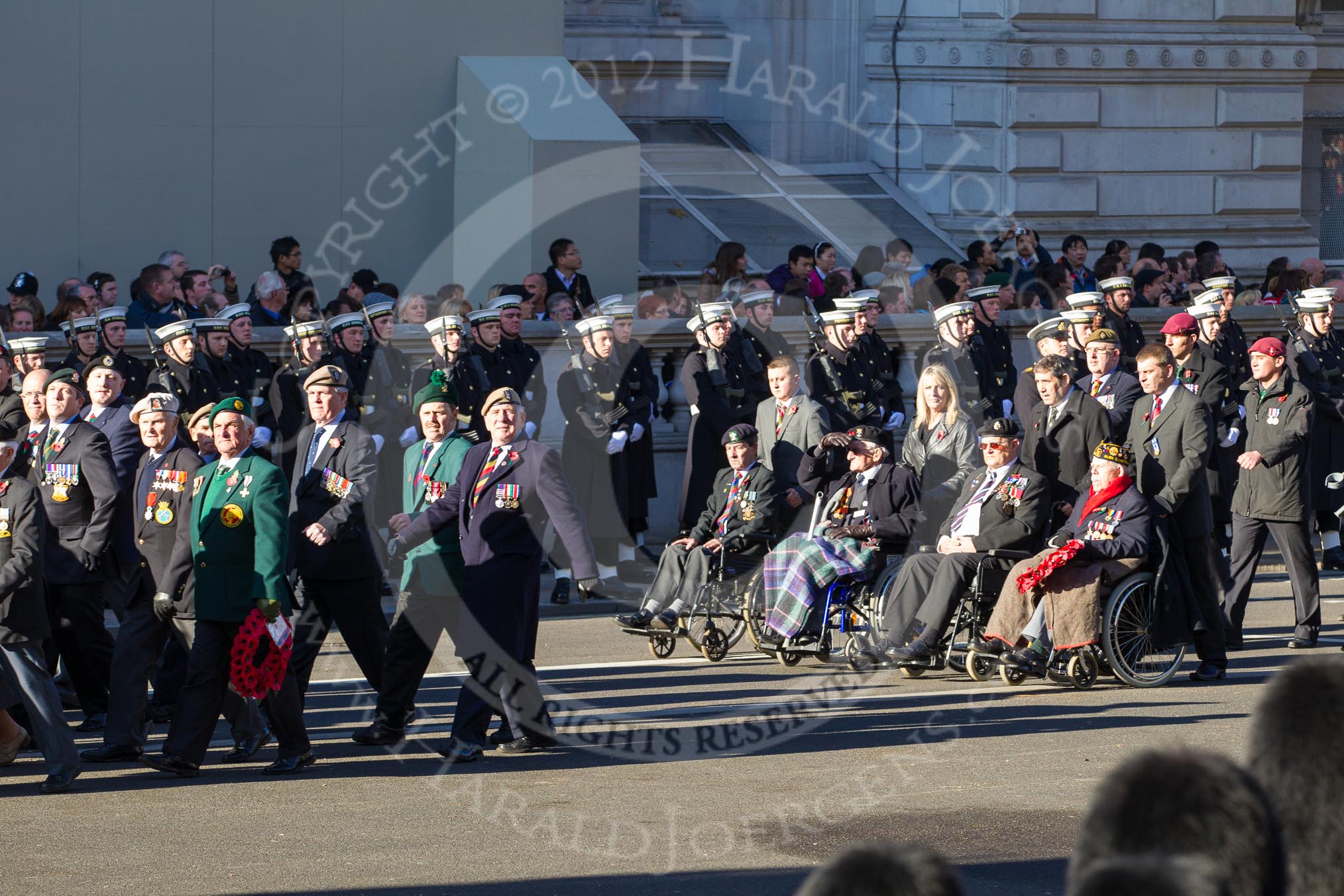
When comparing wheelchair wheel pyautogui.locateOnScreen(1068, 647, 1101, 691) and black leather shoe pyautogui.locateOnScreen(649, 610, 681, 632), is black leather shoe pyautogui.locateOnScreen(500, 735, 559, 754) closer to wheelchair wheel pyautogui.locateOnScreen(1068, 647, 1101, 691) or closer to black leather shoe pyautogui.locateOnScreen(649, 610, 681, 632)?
black leather shoe pyautogui.locateOnScreen(649, 610, 681, 632)

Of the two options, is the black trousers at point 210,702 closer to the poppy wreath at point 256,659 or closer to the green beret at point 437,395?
the poppy wreath at point 256,659

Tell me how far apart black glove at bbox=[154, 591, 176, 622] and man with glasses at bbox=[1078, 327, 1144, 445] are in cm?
586

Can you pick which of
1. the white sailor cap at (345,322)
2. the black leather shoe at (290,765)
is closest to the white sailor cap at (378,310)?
the white sailor cap at (345,322)

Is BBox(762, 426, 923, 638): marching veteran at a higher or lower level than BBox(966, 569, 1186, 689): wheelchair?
higher

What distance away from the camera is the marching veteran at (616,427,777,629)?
12.0 meters

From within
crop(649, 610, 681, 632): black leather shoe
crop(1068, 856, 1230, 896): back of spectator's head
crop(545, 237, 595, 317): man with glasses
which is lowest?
crop(649, 610, 681, 632): black leather shoe

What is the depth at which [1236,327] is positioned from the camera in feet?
55.0

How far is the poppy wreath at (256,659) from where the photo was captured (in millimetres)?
8945

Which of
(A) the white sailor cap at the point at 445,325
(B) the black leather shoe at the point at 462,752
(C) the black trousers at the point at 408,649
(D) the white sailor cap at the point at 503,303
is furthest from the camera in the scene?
(D) the white sailor cap at the point at 503,303

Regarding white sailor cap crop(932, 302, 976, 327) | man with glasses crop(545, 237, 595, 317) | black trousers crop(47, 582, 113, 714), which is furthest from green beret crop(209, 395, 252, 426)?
man with glasses crop(545, 237, 595, 317)

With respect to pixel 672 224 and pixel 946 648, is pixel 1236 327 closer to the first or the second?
pixel 946 648

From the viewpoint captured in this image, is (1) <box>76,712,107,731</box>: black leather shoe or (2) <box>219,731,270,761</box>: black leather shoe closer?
(2) <box>219,731,270,761</box>: black leather shoe

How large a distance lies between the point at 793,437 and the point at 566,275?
14.8 feet

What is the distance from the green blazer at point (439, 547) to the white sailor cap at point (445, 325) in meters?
4.47
